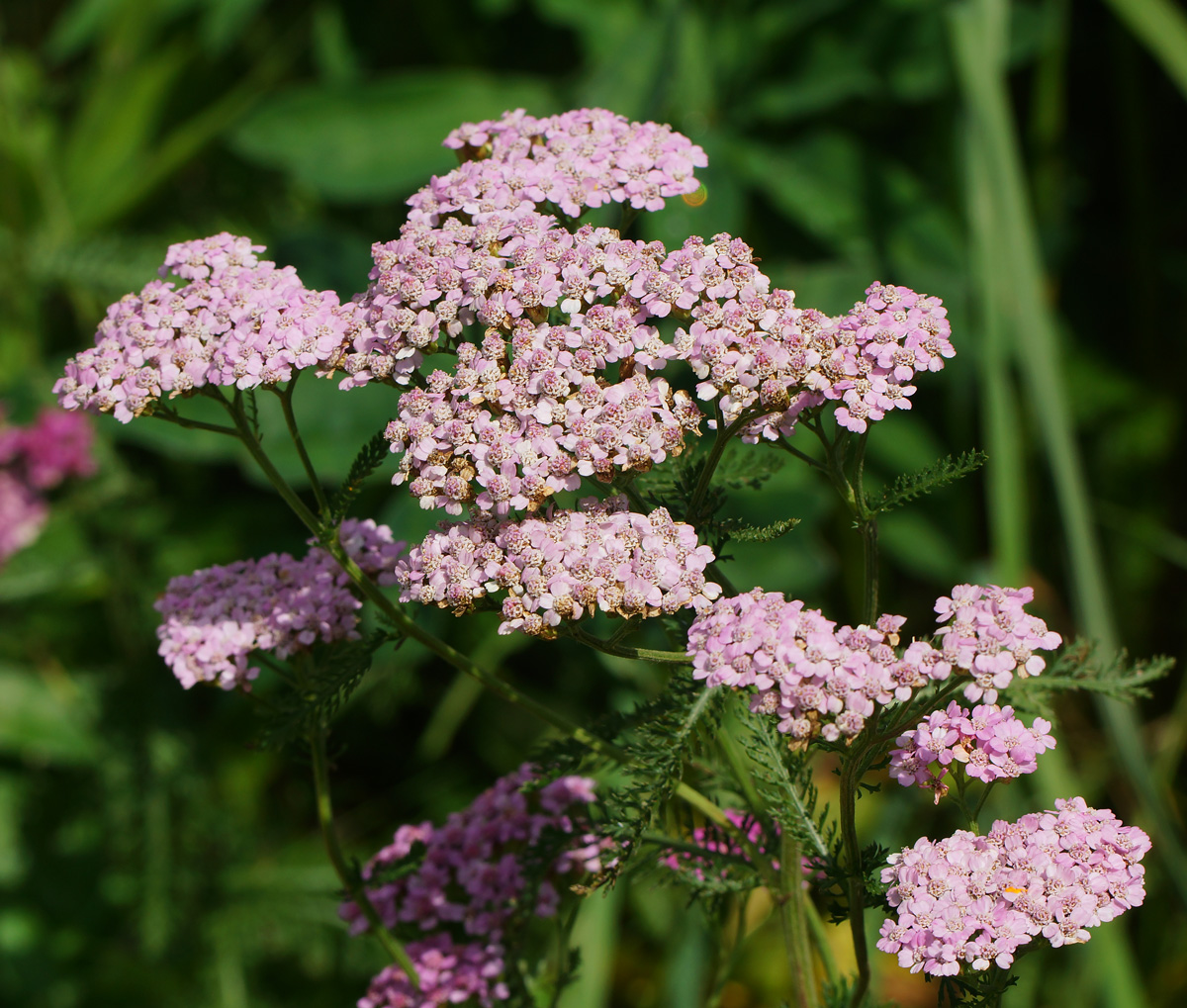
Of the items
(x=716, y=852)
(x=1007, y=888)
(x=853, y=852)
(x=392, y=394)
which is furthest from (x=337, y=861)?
(x=392, y=394)

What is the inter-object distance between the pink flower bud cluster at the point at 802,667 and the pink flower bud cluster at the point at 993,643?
27 mm

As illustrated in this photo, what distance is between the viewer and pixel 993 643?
2.58 ft

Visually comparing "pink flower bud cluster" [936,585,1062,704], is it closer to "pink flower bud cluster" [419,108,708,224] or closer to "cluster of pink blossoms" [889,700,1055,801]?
"cluster of pink blossoms" [889,700,1055,801]

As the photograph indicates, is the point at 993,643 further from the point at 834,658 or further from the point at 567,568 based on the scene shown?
the point at 567,568

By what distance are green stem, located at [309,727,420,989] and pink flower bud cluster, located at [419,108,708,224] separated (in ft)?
1.54

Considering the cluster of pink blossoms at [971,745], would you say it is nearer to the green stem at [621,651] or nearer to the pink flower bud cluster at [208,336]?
the green stem at [621,651]

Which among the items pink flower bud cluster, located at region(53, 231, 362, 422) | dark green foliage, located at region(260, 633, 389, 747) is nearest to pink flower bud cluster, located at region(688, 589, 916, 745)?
dark green foliage, located at region(260, 633, 389, 747)

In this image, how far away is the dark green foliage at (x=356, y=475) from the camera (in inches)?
36.5

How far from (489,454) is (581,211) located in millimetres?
264

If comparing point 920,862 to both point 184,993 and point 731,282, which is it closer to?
point 731,282

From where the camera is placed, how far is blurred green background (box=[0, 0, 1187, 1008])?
2361mm

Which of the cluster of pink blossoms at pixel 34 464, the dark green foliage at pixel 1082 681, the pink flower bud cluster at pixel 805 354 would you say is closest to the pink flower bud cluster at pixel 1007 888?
the dark green foliage at pixel 1082 681

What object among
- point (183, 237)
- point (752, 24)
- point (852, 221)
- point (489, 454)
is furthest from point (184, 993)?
point (752, 24)

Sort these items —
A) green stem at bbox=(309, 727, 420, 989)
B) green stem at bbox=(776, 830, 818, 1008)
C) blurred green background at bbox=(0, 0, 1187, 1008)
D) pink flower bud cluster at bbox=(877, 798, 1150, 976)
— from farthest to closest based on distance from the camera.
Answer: blurred green background at bbox=(0, 0, 1187, 1008), green stem at bbox=(309, 727, 420, 989), green stem at bbox=(776, 830, 818, 1008), pink flower bud cluster at bbox=(877, 798, 1150, 976)
